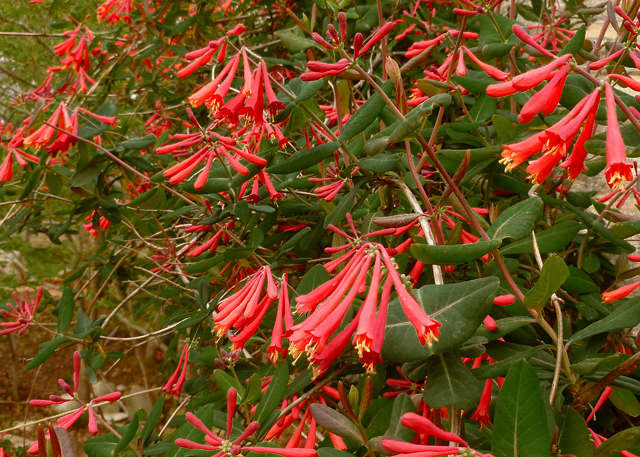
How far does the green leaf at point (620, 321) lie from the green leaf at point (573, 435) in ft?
0.43

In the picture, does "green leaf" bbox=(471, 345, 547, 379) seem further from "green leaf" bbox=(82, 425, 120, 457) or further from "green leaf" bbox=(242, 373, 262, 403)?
"green leaf" bbox=(82, 425, 120, 457)

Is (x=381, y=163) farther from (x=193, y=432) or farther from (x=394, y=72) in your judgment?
(x=193, y=432)

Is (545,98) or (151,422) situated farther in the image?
(151,422)

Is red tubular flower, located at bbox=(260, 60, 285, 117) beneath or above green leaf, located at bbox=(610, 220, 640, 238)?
above

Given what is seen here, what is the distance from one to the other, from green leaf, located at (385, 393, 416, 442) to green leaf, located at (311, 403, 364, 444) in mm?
52

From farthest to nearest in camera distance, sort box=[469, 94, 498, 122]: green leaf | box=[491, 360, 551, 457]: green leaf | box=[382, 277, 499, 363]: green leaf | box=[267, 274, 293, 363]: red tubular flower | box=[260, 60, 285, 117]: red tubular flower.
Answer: box=[469, 94, 498, 122]: green leaf → box=[260, 60, 285, 117]: red tubular flower → box=[267, 274, 293, 363]: red tubular flower → box=[382, 277, 499, 363]: green leaf → box=[491, 360, 551, 457]: green leaf

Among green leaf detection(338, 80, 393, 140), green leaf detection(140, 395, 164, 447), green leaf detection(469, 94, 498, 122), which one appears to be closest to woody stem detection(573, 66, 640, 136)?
green leaf detection(338, 80, 393, 140)

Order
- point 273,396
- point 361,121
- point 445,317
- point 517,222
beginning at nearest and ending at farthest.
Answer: point 445,317 < point 517,222 < point 273,396 < point 361,121

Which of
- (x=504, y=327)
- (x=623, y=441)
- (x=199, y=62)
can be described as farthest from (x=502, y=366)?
(x=199, y=62)

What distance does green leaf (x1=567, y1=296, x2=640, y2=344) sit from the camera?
2.46ft

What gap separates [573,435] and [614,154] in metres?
0.40

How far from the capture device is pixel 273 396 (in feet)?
2.99

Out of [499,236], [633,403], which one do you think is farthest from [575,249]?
[499,236]

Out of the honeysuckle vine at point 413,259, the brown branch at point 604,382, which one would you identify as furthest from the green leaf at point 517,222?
the brown branch at point 604,382
